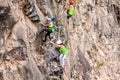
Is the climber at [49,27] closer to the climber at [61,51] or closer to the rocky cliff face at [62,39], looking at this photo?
the rocky cliff face at [62,39]

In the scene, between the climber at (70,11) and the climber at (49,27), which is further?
the climber at (70,11)

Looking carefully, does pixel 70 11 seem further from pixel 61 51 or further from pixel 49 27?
pixel 49 27

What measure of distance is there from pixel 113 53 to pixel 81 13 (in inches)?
194

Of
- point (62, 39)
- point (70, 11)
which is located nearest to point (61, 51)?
point (62, 39)

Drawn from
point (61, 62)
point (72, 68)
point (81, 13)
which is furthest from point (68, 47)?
point (81, 13)

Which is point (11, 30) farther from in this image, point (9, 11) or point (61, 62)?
point (61, 62)

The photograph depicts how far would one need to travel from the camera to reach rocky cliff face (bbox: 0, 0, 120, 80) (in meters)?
13.0

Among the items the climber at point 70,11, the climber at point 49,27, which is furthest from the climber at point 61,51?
the climber at point 70,11

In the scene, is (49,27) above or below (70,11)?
below

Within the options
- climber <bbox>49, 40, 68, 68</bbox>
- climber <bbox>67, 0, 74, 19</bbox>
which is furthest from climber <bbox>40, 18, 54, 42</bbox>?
climber <bbox>67, 0, 74, 19</bbox>

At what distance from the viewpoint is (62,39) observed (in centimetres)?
1705

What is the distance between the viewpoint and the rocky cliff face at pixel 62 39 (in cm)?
1296

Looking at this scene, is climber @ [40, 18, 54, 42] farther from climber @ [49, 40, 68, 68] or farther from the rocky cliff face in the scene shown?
climber @ [49, 40, 68, 68]

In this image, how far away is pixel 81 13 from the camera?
69.7 ft
